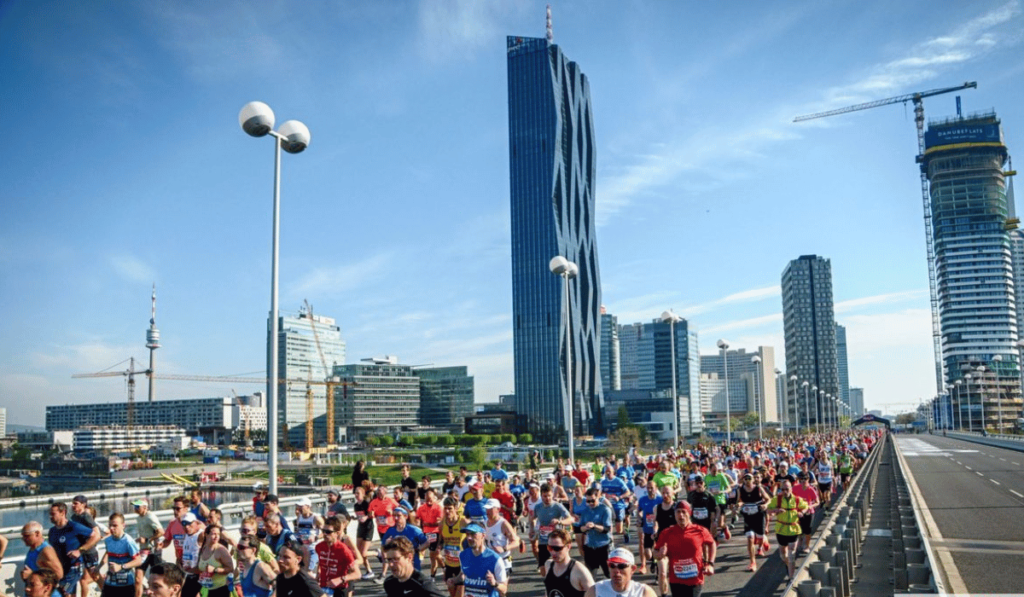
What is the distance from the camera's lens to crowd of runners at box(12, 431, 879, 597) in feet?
22.7

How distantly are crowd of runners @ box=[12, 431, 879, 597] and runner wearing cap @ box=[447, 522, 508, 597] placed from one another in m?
0.01

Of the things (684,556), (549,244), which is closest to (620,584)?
(684,556)

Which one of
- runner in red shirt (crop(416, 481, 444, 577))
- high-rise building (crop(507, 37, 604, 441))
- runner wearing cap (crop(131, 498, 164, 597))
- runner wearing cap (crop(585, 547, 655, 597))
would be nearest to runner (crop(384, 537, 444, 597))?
runner wearing cap (crop(585, 547, 655, 597))

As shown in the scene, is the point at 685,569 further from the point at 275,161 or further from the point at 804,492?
the point at 275,161

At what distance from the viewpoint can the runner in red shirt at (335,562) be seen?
853 centimetres

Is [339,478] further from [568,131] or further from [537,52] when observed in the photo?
[537,52]

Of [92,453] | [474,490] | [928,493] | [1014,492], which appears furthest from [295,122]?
[92,453]

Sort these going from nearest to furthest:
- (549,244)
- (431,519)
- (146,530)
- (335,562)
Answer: (335,562)
(146,530)
(431,519)
(549,244)

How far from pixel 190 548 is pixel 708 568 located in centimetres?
639

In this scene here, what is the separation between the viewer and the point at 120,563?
9.16 metres

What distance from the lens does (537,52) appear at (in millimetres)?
176250

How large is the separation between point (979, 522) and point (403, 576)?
18472 mm

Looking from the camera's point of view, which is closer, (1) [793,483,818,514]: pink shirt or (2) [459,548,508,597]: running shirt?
(2) [459,548,508,597]: running shirt

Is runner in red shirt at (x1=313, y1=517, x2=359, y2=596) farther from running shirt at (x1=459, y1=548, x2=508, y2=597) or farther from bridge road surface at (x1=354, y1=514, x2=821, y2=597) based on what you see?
bridge road surface at (x1=354, y1=514, x2=821, y2=597)
